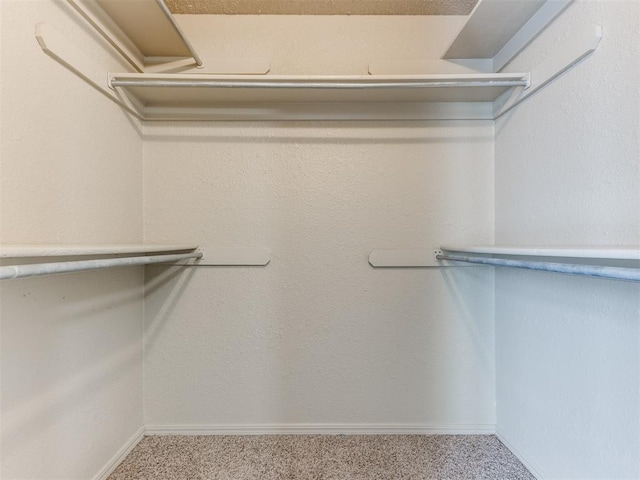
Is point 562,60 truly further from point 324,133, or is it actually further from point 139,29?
point 139,29

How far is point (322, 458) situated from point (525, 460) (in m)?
0.82

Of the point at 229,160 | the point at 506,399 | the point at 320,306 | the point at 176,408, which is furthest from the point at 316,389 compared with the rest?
the point at 229,160

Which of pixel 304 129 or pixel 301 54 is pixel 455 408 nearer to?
pixel 304 129

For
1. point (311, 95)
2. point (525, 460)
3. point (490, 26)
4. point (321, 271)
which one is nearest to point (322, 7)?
point (311, 95)

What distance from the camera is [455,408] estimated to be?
150cm

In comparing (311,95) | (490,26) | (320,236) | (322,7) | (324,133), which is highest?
(322,7)

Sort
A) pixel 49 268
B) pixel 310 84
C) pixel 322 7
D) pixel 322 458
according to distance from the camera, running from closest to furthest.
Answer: pixel 49 268 → pixel 310 84 → pixel 322 458 → pixel 322 7

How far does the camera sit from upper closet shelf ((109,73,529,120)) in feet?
3.93

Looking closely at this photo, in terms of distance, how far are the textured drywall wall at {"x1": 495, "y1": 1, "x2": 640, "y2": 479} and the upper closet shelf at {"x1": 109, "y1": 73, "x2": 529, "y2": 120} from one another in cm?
19

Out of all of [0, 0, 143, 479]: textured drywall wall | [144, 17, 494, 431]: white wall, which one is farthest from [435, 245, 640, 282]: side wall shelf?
[0, 0, 143, 479]: textured drywall wall

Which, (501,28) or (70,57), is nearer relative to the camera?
(70,57)

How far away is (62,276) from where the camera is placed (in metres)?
1.00

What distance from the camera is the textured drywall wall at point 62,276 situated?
853 mm

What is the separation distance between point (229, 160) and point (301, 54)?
61cm
